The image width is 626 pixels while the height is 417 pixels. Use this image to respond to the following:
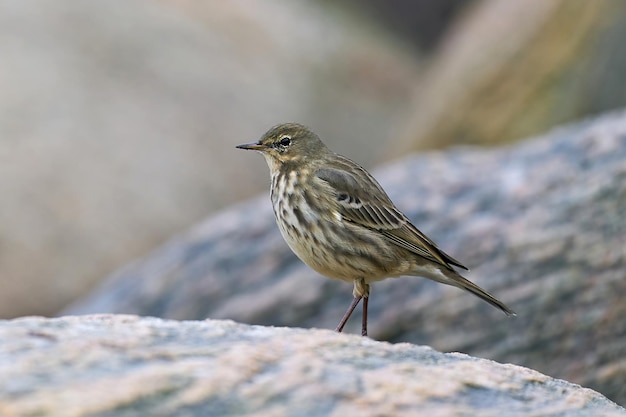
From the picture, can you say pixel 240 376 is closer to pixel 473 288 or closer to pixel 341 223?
pixel 341 223

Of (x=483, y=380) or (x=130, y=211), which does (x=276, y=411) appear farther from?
(x=130, y=211)

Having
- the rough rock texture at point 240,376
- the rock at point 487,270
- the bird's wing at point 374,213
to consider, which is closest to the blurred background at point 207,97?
the rock at point 487,270

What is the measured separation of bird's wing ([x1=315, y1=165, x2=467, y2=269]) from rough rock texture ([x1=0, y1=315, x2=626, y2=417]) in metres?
2.39

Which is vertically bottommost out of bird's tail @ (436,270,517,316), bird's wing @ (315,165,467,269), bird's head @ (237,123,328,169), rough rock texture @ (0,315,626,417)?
rough rock texture @ (0,315,626,417)

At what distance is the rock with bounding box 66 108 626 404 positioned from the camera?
8430 mm

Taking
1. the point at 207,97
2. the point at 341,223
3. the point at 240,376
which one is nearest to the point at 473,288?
the point at 341,223

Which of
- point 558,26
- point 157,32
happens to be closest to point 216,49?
point 157,32

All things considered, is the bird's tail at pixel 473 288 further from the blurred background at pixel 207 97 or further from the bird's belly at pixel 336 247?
the blurred background at pixel 207 97

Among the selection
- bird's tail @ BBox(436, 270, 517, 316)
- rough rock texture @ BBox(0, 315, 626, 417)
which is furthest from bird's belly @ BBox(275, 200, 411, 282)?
rough rock texture @ BBox(0, 315, 626, 417)

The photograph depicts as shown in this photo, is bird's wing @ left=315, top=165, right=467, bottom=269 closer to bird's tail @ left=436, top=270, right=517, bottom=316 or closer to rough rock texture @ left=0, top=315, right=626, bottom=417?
bird's tail @ left=436, top=270, right=517, bottom=316

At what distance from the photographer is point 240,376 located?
444cm

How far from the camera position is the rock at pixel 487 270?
27.7 ft

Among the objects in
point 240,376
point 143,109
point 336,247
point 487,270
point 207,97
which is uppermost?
point 207,97

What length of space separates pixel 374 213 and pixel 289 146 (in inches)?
34.2
